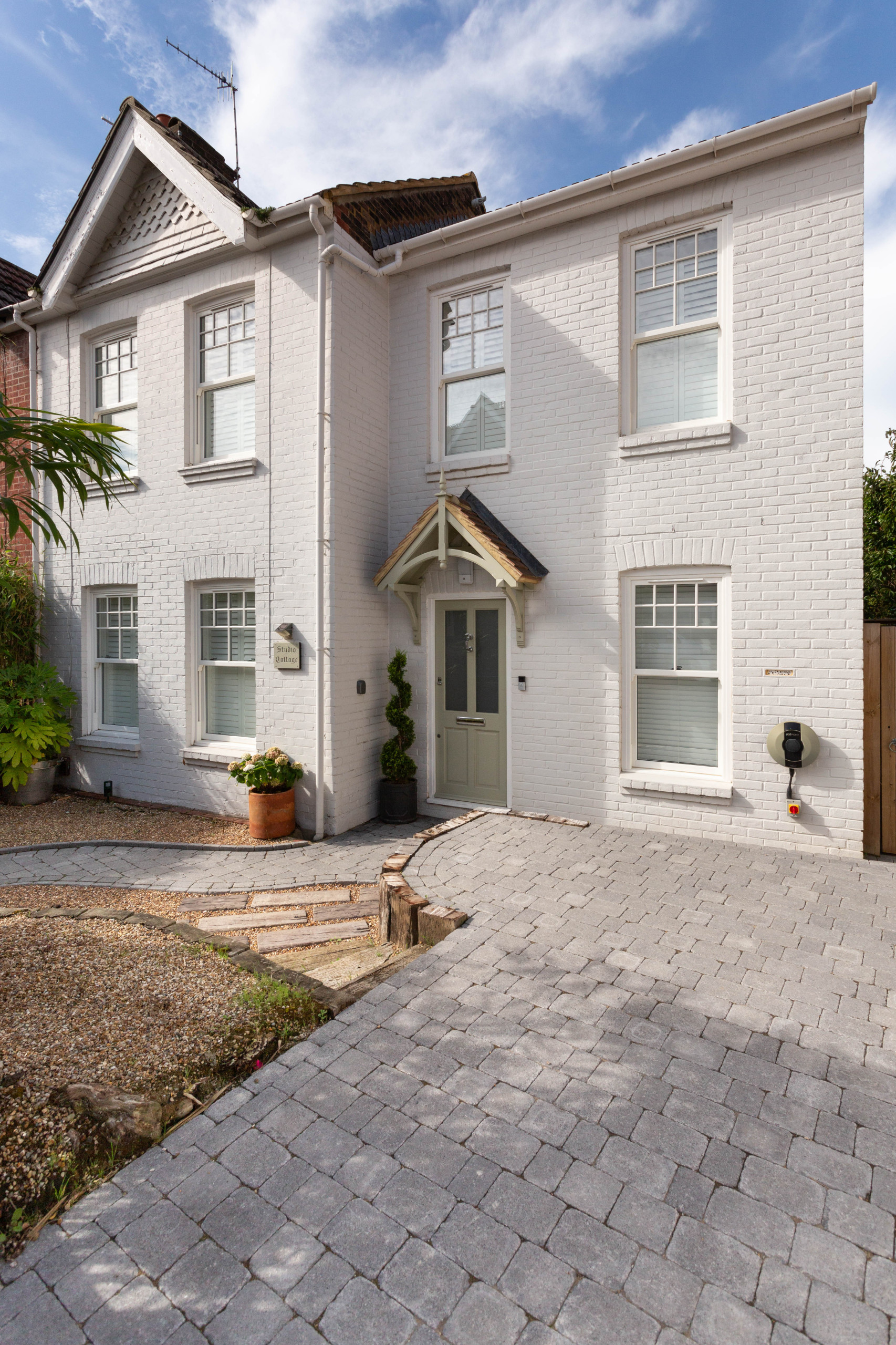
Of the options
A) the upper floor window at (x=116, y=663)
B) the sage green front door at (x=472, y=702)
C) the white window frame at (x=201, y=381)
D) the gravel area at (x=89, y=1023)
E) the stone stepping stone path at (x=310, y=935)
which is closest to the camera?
the gravel area at (x=89, y=1023)

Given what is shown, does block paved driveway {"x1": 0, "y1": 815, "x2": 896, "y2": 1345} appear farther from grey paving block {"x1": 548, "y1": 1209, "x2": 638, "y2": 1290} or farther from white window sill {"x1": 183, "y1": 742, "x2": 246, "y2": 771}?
white window sill {"x1": 183, "y1": 742, "x2": 246, "y2": 771}

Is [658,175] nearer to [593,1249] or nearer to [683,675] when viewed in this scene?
[683,675]

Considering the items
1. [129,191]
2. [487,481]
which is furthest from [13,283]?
[487,481]

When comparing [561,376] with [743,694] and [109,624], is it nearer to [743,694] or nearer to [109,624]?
[743,694]

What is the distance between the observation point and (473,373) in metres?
7.74

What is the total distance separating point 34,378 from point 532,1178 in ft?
36.9

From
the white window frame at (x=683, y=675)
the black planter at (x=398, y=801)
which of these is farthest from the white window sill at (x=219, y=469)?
the white window frame at (x=683, y=675)

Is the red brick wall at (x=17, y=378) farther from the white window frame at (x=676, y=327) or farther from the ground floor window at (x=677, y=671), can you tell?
the ground floor window at (x=677, y=671)

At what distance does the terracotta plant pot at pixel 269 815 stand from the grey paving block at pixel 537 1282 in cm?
541

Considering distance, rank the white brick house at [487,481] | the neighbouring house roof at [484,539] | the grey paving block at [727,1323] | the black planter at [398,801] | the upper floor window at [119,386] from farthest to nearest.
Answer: the upper floor window at [119,386] < the black planter at [398,801] < the neighbouring house roof at [484,539] < the white brick house at [487,481] < the grey paving block at [727,1323]

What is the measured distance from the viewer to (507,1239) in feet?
7.32

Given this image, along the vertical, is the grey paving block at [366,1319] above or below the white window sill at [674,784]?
below

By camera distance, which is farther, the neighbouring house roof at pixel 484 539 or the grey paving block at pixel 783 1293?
the neighbouring house roof at pixel 484 539

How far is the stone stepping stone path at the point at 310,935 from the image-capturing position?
191 inches
